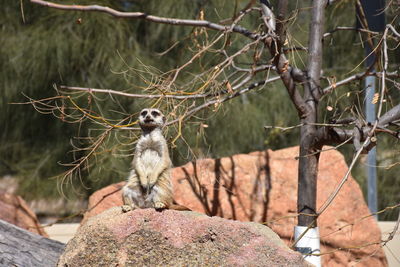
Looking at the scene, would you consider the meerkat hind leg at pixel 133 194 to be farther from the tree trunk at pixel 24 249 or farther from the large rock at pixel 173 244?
the tree trunk at pixel 24 249

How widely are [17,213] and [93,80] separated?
Result: 1.84m

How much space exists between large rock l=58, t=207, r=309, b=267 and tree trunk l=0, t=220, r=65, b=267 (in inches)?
31.3

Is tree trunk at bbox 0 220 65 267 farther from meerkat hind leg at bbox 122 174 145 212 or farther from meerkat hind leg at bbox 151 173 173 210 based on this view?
meerkat hind leg at bbox 151 173 173 210

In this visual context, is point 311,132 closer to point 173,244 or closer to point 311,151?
point 311,151

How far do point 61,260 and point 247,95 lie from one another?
400 cm

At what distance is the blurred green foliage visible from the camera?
19.2 feet

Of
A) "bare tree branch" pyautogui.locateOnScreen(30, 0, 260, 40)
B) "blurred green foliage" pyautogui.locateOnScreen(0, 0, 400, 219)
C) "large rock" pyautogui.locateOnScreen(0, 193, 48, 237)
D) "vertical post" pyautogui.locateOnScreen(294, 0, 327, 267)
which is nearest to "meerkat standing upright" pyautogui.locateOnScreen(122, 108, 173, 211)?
"bare tree branch" pyautogui.locateOnScreen(30, 0, 260, 40)

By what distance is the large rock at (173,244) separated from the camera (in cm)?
240

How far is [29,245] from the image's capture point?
3408mm

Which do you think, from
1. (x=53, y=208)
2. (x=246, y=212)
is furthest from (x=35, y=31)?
(x=246, y=212)

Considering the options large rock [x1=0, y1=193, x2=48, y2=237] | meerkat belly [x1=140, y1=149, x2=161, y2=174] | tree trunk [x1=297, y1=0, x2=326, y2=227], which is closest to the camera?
meerkat belly [x1=140, y1=149, x2=161, y2=174]

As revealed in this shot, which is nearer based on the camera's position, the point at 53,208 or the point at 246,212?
the point at 246,212

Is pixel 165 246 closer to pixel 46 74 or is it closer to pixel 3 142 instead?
pixel 46 74

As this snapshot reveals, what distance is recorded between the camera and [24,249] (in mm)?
3330
